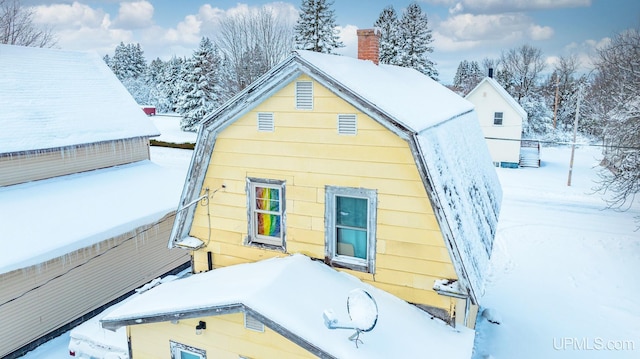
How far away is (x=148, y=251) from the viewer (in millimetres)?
13633

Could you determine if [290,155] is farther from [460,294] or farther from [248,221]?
[460,294]

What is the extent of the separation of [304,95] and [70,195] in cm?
925

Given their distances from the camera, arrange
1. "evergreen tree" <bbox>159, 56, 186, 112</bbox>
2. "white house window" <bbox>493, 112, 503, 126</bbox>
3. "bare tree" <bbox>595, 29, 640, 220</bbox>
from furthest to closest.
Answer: "evergreen tree" <bbox>159, 56, 186, 112</bbox>
"white house window" <bbox>493, 112, 503, 126</bbox>
"bare tree" <bbox>595, 29, 640, 220</bbox>

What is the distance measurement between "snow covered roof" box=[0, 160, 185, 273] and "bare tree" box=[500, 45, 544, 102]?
45374 millimetres

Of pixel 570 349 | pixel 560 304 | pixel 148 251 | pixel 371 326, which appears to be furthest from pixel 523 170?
pixel 371 326

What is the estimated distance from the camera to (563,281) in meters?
13.8

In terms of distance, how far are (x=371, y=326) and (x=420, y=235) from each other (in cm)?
182

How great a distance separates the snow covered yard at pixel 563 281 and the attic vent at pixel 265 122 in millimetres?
7111

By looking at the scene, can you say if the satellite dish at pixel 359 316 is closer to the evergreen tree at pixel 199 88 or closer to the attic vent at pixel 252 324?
the attic vent at pixel 252 324

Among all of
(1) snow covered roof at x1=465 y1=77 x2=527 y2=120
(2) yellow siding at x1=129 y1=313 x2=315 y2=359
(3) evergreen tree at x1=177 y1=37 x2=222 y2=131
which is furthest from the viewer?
(3) evergreen tree at x1=177 y1=37 x2=222 y2=131

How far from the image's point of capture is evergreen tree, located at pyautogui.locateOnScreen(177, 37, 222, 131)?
43.4 m

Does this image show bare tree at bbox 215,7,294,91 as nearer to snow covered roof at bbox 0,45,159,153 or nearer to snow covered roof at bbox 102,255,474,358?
snow covered roof at bbox 0,45,159,153

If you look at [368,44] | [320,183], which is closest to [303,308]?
[320,183]

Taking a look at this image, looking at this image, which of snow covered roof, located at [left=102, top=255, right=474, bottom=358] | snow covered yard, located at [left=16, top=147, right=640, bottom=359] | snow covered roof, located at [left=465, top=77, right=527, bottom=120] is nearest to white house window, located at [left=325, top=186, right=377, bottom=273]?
snow covered roof, located at [left=102, top=255, right=474, bottom=358]
